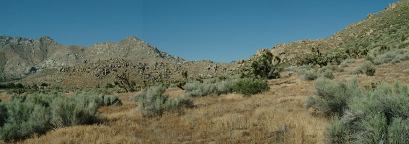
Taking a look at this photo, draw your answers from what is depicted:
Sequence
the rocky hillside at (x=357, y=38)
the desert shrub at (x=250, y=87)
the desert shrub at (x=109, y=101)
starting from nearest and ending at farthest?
1. the desert shrub at (x=250, y=87)
2. the desert shrub at (x=109, y=101)
3. the rocky hillside at (x=357, y=38)

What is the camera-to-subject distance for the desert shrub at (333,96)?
15.7 metres

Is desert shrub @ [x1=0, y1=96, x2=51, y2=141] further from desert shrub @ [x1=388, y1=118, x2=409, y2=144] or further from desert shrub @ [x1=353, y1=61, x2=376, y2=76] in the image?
desert shrub @ [x1=353, y1=61, x2=376, y2=76]

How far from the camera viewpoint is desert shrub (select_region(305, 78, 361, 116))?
1569cm

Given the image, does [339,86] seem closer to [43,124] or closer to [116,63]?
[43,124]

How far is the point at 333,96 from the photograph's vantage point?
16.0m

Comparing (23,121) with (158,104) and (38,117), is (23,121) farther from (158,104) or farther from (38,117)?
(158,104)

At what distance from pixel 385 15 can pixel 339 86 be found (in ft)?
250

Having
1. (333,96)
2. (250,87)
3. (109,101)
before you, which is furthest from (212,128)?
(109,101)

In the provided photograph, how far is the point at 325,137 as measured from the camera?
11211mm

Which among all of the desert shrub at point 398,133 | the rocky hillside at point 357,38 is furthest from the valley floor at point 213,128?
the rocky hillside at point 357,38

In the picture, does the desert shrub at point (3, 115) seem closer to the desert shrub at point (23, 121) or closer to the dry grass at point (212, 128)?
the desert shrub at point (23, 121)

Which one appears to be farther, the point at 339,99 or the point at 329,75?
the point at 329,75

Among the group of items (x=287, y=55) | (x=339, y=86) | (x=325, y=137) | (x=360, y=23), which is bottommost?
(x=325, y=137)


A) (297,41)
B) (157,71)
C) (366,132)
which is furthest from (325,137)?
(157,71)
